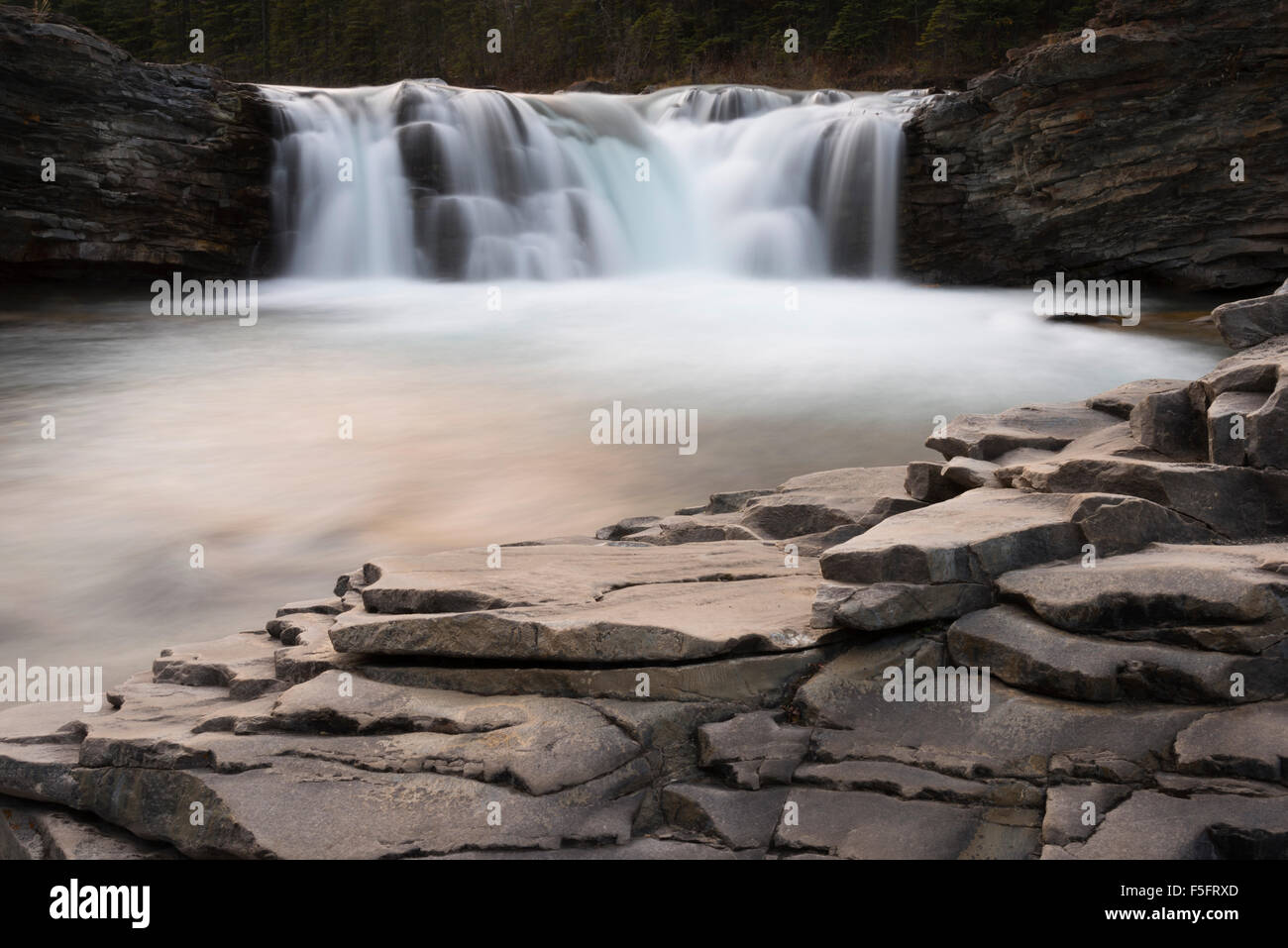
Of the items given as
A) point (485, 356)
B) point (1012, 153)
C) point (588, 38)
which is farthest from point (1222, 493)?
point (588, 38)

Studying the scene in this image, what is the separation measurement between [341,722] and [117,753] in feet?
2.51

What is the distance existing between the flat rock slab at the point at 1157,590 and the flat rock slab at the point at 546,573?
127 centimetres

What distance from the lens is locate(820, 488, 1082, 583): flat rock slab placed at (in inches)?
158

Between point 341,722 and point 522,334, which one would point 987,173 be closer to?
point 522,334

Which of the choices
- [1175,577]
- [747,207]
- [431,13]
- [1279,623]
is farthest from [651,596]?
[431,13]

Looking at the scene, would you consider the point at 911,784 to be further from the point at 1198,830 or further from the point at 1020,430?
the point at 1020,430

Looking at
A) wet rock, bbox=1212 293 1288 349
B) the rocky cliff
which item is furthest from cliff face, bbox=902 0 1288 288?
wet rock, bbox=1212 293 1288 349

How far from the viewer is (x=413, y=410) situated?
1139cm

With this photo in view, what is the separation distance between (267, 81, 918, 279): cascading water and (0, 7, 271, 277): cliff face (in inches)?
30.6

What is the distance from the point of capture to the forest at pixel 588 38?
30047 mm

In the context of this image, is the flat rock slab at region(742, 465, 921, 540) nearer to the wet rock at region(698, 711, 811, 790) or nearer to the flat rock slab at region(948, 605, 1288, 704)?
the flat rock slab at region(948, 605, 1288, 704)

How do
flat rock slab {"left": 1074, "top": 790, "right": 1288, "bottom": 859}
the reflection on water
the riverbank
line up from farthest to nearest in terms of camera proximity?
the reflection on water
the riverbank
flat rock slab {"left": 1074, "top": 790, "right": 1288, "bottom": 859}

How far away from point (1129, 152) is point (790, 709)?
53.8 feet
